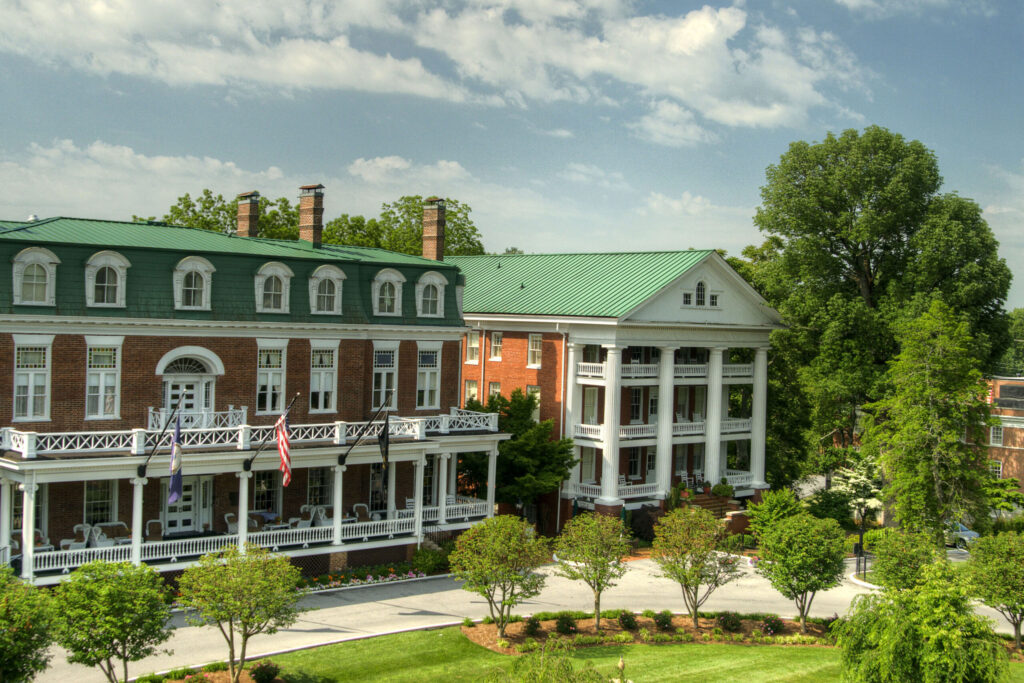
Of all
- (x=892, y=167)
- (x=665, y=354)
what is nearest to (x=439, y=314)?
(x=665, y=354)

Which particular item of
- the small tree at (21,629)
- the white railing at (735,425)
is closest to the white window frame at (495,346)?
the white railing at (735,425)

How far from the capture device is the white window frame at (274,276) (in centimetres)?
3503

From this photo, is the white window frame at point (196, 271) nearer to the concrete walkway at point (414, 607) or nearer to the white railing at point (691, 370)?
the concrete walkway at point (414, 607)

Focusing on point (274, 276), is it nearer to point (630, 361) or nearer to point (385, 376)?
point (385, 376)

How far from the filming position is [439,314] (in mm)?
40219

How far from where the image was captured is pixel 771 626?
A: 31547 millimetres

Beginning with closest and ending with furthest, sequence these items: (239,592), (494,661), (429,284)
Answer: (239,592)
(494,661)
(429,284)

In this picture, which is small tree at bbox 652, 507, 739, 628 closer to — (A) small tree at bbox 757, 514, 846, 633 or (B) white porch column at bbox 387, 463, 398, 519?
(A) small tree at bbox 757, 514, 846, 633

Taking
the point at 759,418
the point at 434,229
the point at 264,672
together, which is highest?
the point at 434,229

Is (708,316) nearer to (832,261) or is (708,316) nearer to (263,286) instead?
(832,261)

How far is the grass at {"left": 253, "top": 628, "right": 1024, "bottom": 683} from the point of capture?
83.8 feet

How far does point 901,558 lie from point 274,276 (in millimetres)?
22990

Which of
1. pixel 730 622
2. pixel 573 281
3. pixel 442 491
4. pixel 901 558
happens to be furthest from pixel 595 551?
pixel 573 281

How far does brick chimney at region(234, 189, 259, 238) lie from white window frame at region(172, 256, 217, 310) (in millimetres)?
6761
